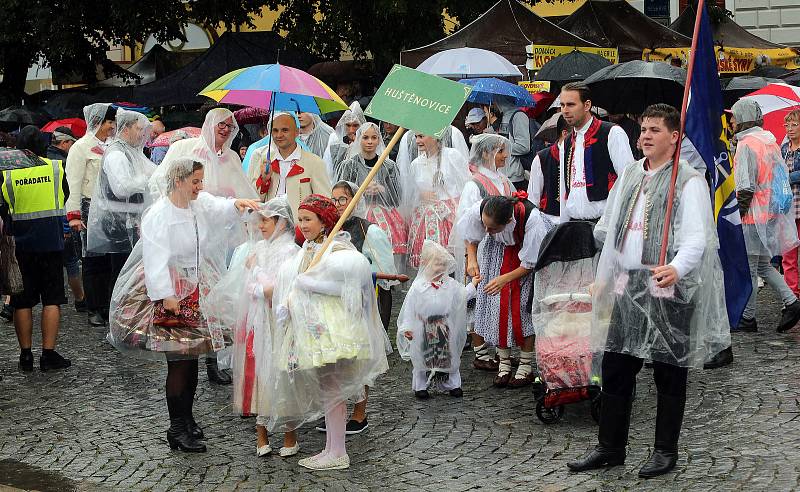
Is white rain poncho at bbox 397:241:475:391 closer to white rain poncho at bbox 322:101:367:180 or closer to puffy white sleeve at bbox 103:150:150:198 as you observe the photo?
white rain poncho at bbox 322:101:367:180

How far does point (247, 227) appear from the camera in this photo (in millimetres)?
7094

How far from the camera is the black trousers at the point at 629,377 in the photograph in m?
5.93

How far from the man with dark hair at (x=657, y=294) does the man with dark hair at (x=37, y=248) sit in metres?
4.68

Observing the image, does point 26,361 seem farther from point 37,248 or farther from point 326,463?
point 326,463

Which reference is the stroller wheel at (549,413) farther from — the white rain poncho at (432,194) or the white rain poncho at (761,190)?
the white rain poncho at (761,190)

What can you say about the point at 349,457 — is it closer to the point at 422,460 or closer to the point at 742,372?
the point at 422,460

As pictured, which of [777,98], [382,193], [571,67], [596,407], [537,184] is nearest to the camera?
[596,407]

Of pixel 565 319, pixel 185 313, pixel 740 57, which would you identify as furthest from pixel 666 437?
pixel 740 57

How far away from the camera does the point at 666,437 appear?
5965 millimetres

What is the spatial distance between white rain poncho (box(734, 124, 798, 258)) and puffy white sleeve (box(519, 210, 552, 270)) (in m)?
2.60

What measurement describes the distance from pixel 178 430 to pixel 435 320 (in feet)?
6.16

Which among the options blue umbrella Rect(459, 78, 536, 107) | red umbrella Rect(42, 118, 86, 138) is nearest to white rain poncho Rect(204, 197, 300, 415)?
blue umbrella Rect(459, 78, 536, 107)

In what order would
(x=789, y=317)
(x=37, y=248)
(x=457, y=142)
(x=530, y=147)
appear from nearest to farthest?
1. (x=37, y=248)
2. (x=789, y=317)
3. (x=457, y=142)
4. (x=530, y=147)

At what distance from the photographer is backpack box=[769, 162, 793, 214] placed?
9648mm
